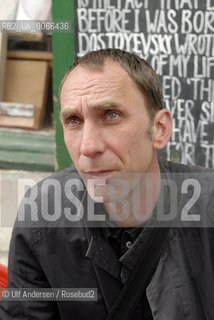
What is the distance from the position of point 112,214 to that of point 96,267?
0.22 m

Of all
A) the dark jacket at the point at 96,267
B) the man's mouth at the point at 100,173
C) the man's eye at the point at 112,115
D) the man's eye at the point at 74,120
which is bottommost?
the dark jacket at the point at 96,267

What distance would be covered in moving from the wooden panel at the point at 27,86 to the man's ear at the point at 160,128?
202 centimetres

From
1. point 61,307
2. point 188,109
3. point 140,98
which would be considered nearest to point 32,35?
point 188,109

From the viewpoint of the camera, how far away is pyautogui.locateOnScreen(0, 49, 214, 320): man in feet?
6.00

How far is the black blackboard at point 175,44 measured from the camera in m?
3.19

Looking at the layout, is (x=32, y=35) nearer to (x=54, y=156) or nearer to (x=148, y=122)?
(x=54, y=156)

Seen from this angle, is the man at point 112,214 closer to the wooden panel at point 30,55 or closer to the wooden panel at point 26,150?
the wooden panel at point 26,150

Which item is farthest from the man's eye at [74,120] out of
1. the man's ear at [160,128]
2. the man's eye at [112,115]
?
the man's ear at [160,128]

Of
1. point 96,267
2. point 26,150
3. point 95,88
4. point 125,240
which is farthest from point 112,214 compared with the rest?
point 26,150

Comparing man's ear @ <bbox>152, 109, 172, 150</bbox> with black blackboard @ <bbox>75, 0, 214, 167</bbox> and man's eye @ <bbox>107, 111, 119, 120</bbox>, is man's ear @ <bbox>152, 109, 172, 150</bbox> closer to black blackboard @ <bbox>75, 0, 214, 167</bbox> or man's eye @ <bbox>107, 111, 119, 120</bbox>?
man's eye @ <bbox>107, 111, 119, 120</bbox>

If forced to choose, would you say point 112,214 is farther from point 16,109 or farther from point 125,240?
point 16,109

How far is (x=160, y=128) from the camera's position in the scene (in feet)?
6.60

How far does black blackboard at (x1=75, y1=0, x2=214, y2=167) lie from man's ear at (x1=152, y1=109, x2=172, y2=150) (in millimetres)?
1369

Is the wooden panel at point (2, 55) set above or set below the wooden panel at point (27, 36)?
below
